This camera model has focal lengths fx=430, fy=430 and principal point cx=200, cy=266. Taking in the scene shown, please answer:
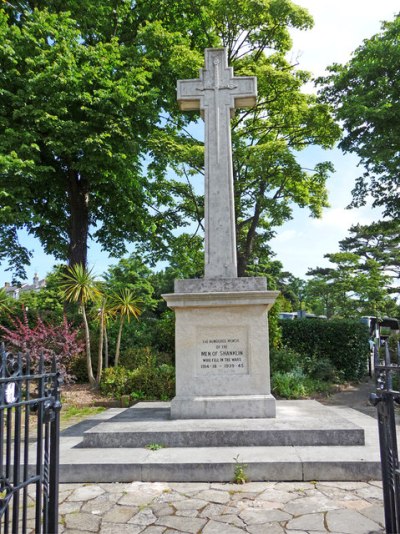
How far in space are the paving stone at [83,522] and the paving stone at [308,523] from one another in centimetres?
153

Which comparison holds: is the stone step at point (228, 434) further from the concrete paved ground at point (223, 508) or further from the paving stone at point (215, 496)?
the paving stone at point (215, 496)

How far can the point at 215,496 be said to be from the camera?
4023 millimetres

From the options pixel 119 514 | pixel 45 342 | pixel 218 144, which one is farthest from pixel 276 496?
pixel 45 342

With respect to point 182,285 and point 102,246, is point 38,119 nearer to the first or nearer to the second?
point 102,246

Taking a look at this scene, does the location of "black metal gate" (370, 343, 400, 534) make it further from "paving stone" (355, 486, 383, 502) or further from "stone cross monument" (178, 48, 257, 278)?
"stone cross monument" (178, 48, 257, 278)

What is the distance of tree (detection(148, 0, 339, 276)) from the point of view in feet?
47.2

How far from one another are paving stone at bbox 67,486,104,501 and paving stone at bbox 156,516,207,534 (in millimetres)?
900

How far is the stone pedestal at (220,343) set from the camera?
6004 mm

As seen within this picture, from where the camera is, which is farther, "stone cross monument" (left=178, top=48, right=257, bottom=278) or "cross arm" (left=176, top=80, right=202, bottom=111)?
"cross arm" (left=176, top=80, right=202, bottom=111)

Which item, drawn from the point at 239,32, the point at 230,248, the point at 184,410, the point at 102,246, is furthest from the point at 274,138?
the point at 184,410

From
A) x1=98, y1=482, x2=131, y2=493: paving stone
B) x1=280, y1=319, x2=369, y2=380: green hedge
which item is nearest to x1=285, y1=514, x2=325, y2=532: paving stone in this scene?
x1=98, y1=482, x2=131, y2=493: paving stone

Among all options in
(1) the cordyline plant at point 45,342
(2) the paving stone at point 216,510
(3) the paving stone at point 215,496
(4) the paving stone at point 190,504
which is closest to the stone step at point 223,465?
(3) the paving stone at point 215,496

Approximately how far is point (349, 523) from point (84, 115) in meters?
14.1

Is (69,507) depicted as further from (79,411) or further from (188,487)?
(79,411)
